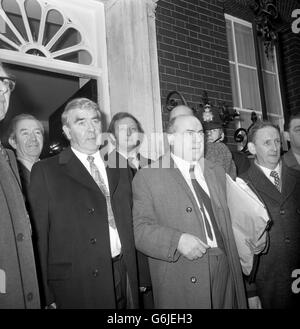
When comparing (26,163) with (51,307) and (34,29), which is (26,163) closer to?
(51,307)

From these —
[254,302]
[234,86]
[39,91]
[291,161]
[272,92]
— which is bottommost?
[254,302]

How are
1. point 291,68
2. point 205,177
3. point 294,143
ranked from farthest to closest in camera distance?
1. point 291,68
2. point 294,143
3. point 205,177

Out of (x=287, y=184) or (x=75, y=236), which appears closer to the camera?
(x=75, y=236)

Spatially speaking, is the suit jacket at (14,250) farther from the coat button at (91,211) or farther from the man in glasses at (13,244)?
the coat button at (91,211)

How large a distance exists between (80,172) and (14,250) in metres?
0.66

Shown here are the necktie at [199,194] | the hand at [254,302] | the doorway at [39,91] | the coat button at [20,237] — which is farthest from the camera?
the doorway at [39,91]

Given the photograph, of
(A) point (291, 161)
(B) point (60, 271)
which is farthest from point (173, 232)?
(A) point (291, 161)

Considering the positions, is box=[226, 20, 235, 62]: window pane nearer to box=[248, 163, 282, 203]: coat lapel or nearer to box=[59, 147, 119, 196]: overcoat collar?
box=[248, 163, 282, 203]: coat lapel

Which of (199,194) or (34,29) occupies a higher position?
(34,29)

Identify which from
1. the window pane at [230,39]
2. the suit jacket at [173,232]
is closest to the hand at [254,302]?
the suit jacket at [173,232]

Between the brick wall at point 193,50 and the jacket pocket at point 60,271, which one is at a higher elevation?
the brick wall at point 193,50

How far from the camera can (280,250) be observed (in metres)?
2.50

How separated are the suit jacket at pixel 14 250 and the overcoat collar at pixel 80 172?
1.25 ft

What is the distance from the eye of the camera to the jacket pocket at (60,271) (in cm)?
199
